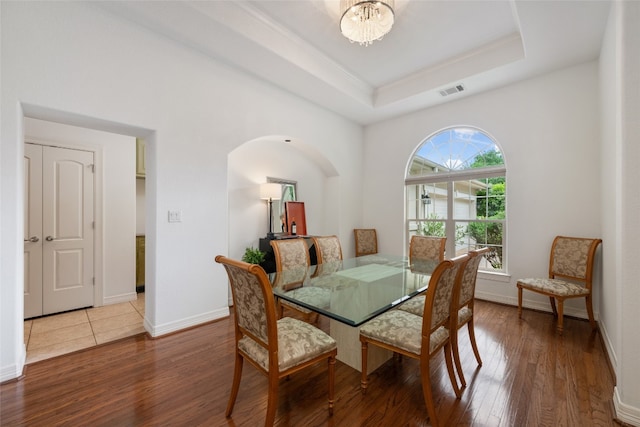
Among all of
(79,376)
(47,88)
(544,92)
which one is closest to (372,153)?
(544,92)

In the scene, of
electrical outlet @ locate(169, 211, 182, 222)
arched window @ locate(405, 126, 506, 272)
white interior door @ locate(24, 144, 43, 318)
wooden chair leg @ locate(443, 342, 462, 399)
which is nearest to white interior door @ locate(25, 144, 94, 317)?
white interior door @ locate(24, 144, 43, 318)

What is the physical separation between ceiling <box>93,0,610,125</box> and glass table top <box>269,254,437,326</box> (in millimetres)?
2377

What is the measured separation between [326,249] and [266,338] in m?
1.84

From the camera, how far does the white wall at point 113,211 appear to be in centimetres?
355

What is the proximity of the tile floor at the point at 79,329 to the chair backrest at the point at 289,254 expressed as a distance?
1.62m

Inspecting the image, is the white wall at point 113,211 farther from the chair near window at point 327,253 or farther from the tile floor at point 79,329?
the chair near window at point 327,253

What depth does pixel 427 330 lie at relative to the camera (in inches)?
63.0

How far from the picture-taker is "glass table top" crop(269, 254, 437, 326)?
1713 mm

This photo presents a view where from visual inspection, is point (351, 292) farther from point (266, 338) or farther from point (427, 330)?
point (266, 338)

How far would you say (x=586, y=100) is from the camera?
3109 mm

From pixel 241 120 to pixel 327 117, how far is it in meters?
1.66

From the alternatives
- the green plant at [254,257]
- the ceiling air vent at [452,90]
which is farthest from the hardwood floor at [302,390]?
the ceiling air vent at [452,90]

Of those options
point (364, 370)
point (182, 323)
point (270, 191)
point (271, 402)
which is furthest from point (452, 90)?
point (182, 323)

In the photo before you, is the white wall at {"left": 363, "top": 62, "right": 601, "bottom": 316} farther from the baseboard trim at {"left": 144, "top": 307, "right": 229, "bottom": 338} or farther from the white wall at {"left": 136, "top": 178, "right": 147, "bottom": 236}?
the white wall at {"left": 136, "top": 178, "right": 147, "bottom": 236}
